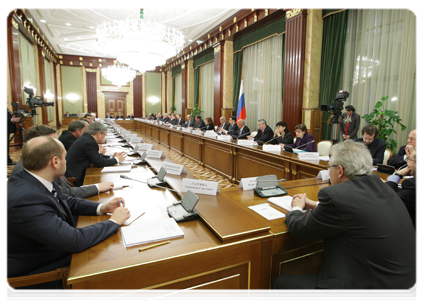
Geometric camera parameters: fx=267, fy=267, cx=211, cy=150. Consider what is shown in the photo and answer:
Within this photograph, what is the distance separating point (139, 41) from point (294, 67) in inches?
135

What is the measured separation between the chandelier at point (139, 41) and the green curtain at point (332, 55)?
3319mm

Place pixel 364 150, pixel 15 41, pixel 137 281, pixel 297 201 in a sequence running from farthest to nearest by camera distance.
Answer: pixel 15 41, pixel 297 201, pixel 364 150, pixel 137 281

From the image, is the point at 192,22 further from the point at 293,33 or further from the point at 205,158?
the point at 205,158

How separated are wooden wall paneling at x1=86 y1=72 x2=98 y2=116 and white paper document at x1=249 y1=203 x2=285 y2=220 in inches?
627

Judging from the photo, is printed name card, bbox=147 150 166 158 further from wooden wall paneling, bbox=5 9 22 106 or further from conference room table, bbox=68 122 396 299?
wooden wall paneling, bbox=5 9 22 106

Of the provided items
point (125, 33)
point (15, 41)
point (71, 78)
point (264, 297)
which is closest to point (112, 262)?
point (264, 297)

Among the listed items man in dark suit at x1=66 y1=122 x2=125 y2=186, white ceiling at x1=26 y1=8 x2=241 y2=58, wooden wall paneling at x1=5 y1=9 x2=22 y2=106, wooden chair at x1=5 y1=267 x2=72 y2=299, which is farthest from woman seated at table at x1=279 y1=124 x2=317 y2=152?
wooden wall paneling at x1=5 y1=9 x2=22 y2=106

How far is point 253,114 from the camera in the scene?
8.45 meters

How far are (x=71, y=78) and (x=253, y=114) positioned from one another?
11.7 metres

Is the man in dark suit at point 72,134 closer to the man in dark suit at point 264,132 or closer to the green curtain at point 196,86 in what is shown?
the man in dark suit at point 264,132

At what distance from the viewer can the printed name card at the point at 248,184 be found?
1898mm

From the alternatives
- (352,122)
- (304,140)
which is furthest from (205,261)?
(352,122)

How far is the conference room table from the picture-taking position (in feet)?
3.18

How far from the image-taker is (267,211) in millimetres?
1531
